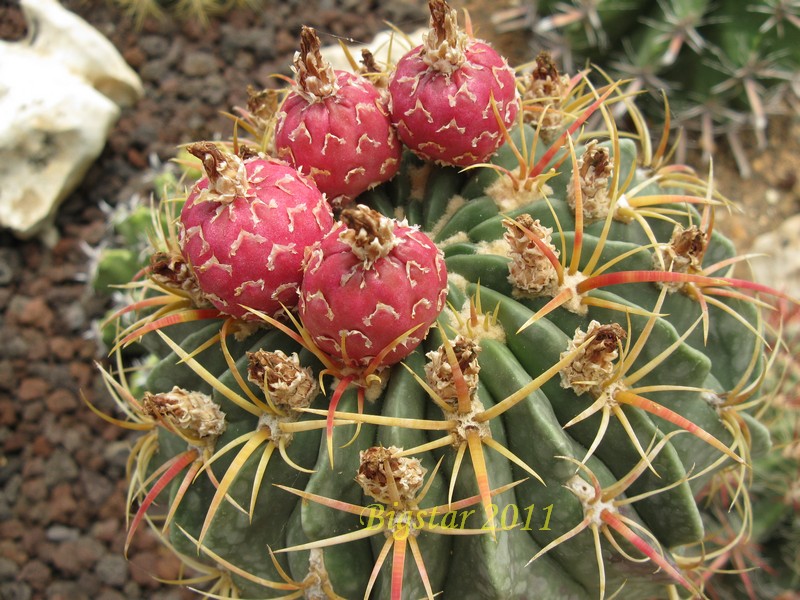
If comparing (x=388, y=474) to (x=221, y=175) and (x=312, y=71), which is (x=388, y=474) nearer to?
(x=221, y=175)

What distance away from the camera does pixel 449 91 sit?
128 cm

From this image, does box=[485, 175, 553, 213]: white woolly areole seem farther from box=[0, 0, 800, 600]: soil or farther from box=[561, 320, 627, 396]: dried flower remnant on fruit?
box=[0, 0, 800, 600]: soil

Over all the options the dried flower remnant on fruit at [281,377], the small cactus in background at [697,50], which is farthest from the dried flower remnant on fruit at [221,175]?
the small cactus in background at [697,50]

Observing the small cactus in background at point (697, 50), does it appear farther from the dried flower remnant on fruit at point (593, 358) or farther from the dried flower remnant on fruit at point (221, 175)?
the dried flower remnant on fruit at point (221, 175)

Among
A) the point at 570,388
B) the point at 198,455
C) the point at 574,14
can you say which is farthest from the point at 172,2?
the point at 570,388

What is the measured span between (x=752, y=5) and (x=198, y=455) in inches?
109

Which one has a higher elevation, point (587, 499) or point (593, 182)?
point (593, 182)

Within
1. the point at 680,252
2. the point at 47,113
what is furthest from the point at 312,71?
the point at 47,113

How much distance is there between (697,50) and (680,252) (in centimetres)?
195

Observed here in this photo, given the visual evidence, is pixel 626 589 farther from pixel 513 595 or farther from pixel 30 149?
pixel 30 149

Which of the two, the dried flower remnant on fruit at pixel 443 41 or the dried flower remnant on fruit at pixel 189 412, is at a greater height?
the dried flower remnant on fruit at pixel 443 41

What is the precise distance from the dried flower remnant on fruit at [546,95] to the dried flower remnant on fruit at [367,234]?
0.67 metres

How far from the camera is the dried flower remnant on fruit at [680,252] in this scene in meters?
1.38

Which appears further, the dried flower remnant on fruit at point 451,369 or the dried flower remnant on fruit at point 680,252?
the dried flower remnant on fruit at point 680,252
